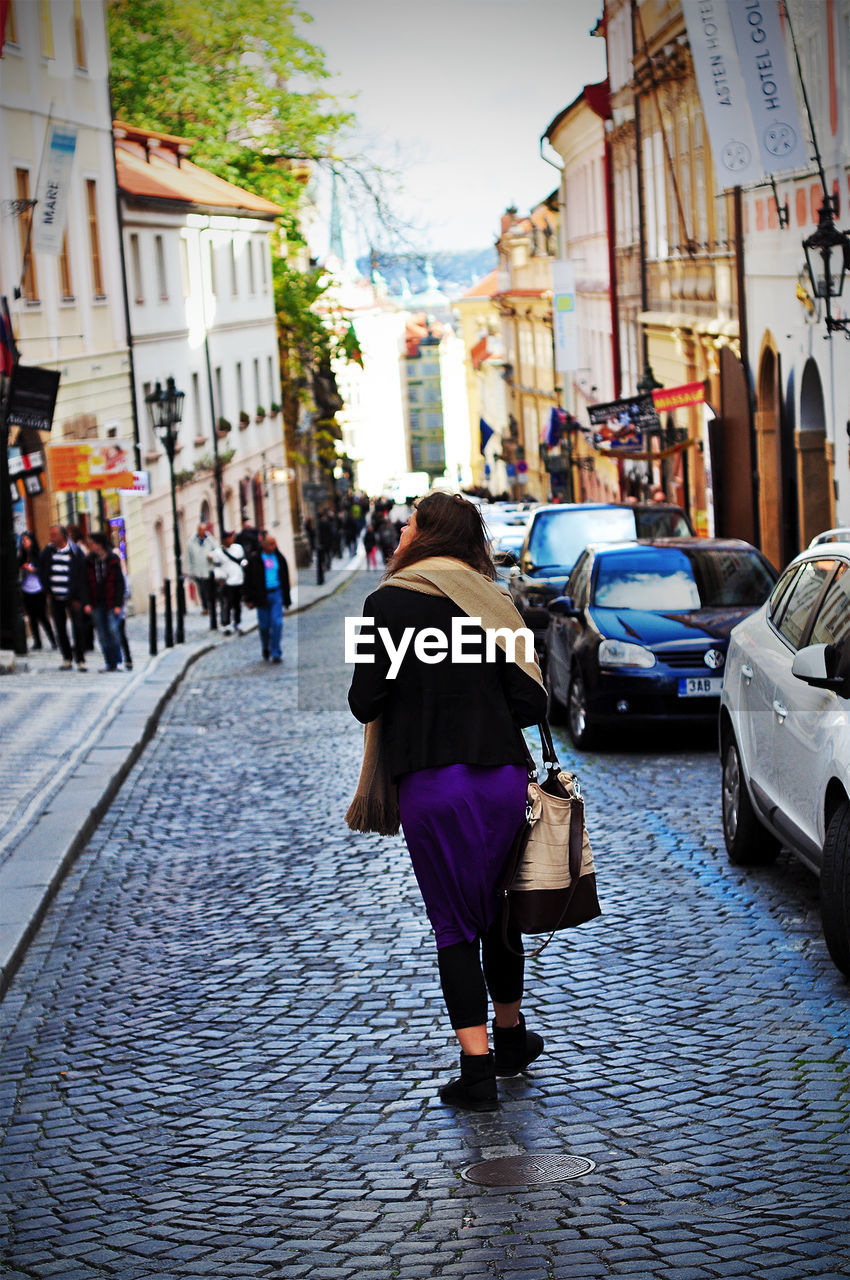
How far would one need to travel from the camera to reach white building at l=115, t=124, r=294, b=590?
135 ft

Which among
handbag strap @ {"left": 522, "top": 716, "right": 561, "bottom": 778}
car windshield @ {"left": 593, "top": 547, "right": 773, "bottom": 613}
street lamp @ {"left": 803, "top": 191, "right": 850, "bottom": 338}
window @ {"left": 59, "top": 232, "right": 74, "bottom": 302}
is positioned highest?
window @ {"left": 59, "top": 232, "right": 74, "bottom": 302}

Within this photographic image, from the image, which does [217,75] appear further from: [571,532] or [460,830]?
[460,830]

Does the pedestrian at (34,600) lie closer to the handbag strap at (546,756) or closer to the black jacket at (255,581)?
the black jacket at (255,581)

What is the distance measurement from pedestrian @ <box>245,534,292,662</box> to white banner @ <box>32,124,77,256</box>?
6.11 m

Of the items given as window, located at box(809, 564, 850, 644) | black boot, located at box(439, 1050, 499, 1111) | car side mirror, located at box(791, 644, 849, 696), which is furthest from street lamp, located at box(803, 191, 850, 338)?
black boot, located at box(439, 1050, 499, 1111)

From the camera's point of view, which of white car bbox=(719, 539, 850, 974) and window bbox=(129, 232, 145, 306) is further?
window bbox=(129, 232, 145, 306)

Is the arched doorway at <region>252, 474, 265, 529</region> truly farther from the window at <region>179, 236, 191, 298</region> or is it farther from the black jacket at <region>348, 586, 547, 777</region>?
the black jacket at <region>348, 586, 547, 777</region>

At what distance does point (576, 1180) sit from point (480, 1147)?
0.42 meters

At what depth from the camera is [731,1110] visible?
5.31 metres

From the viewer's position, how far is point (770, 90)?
19.0m

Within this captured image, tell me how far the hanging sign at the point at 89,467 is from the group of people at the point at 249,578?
2.18m

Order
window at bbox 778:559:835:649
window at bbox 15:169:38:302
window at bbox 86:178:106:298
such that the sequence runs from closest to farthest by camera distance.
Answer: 1. window at bbox 778:559:835:649
2. window at bbox 15:169:38:302
3. window at bbox 86:178:106:298

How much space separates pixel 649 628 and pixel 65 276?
23.4 meters

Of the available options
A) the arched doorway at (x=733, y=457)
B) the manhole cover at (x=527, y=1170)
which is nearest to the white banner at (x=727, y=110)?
the arched doorway at (x=733, y=457)
